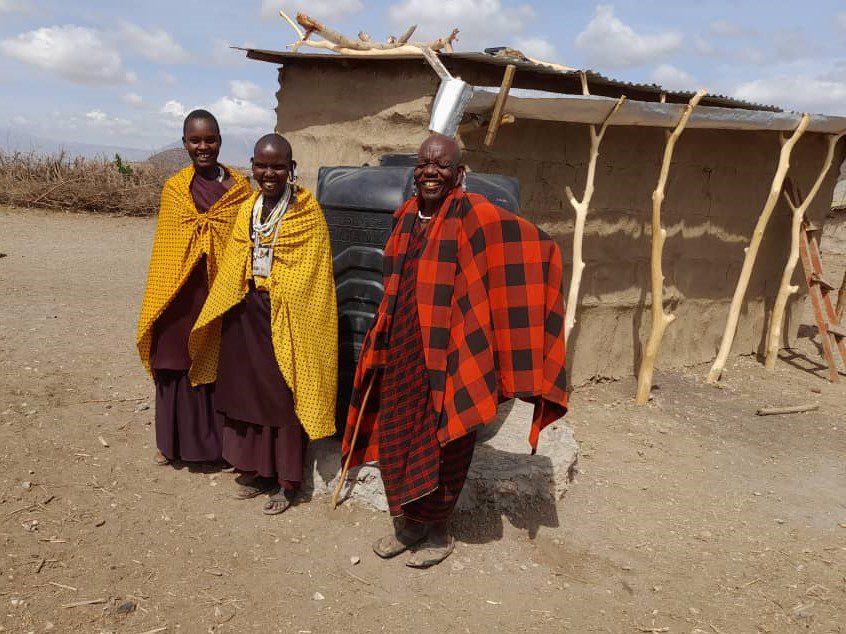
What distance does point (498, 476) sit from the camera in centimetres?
316

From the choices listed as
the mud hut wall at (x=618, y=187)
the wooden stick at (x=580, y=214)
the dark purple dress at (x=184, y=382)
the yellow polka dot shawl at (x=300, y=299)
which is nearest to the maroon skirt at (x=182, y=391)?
the dark purple dress at (x=184, y=382)

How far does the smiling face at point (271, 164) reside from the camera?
2.61 m

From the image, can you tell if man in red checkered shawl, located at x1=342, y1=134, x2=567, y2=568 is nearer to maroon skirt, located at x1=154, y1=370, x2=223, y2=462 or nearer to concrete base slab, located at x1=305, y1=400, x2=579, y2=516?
concrete base slab, located at x1=305, y1=400, x2=579, y2=516

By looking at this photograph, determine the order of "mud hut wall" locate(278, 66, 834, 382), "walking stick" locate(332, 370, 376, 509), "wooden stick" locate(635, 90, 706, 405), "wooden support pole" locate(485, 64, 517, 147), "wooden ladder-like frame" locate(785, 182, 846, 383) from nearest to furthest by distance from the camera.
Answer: "walking stick" locate(332, 370, 376, 509) < "wooden support pole" locate(485, 64, 517, 147) < "mud hut wall" locate(278, 66, 834, 382) < "wooden stick" locate(635, 90, 706, 405) < "wooden ladder-like frame" locate(785, 182, 846, 383)

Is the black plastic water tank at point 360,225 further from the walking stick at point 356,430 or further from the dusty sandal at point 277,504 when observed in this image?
the dusty sandal at point 277,504

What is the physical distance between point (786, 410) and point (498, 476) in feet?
10.8

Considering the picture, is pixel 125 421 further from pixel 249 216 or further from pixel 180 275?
pixel 249 216

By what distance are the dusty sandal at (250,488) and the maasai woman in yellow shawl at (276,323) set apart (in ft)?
0.61

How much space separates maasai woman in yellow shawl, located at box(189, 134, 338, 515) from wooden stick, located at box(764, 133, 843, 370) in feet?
16.6

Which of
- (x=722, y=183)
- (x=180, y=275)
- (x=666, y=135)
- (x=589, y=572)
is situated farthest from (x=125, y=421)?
(x=722, y=183)

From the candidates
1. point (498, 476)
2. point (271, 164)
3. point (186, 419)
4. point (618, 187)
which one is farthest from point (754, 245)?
point (186, 419)

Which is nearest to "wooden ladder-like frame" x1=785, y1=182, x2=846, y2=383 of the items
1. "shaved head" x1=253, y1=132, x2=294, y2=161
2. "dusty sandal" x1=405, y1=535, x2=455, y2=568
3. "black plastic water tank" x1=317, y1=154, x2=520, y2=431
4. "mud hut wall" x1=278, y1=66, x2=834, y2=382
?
"mud hut wall" x1=278, y1=66, x2=834, y2=382

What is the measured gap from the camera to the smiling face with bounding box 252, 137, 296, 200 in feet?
8.57

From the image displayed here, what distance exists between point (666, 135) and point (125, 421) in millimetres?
4361
